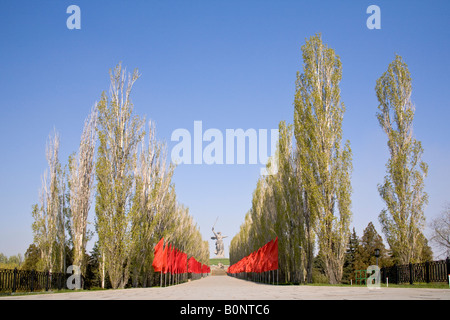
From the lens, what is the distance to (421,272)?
17.5 m

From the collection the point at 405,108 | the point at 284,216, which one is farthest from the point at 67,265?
the point at 405,108

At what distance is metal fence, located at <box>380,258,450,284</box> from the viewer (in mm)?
14492

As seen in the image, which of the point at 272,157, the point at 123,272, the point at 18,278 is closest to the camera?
the point at 18,278

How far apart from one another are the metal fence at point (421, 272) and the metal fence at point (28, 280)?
14.8 meters

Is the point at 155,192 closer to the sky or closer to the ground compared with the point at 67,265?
closer to the sky

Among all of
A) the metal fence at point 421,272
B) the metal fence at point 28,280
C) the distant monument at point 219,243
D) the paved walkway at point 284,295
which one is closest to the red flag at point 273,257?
the metal fence at point 421,272

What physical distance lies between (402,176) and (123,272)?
15837 mm

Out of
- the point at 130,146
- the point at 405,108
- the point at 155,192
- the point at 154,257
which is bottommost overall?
the point at 154,257

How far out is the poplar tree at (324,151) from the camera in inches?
744

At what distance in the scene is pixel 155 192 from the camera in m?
25.1

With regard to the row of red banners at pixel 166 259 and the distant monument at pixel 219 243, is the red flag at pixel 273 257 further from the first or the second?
the distant monument at pixel 219 243
